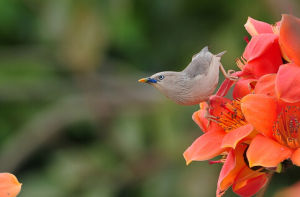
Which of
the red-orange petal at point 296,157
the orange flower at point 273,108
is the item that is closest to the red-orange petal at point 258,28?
the orange flower at point 273,108

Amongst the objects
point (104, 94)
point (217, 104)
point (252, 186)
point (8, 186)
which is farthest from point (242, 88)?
point (104, 94)

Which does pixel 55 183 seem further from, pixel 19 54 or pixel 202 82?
pixel 202 82

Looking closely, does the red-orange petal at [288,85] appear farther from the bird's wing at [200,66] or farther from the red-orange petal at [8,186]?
the red-orange petal at [8,186]

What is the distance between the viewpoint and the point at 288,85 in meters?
0.71

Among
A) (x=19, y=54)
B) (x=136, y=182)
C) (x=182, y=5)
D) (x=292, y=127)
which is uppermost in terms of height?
(x=292, y=127)

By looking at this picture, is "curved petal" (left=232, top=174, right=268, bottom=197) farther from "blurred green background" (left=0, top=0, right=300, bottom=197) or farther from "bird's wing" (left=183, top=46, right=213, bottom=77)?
"blurred green background" (left=0, top=0, right=300, bottom=197)

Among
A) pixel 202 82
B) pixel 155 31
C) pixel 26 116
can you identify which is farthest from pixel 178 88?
pixel 26 116

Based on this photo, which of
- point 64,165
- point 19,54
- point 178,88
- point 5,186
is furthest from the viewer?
point 19,54

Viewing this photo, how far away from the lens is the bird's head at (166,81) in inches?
33.9

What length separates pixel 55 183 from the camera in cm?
336

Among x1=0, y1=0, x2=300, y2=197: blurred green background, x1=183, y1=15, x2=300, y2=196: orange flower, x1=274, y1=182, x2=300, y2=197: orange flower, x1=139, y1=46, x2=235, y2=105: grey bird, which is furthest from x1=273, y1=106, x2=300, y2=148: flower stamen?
x1=0, y1=0, x2=300, y2=197: blurred green background

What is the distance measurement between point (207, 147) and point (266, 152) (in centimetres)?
12

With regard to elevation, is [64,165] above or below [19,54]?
below

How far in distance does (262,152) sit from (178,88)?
0.18 metres
